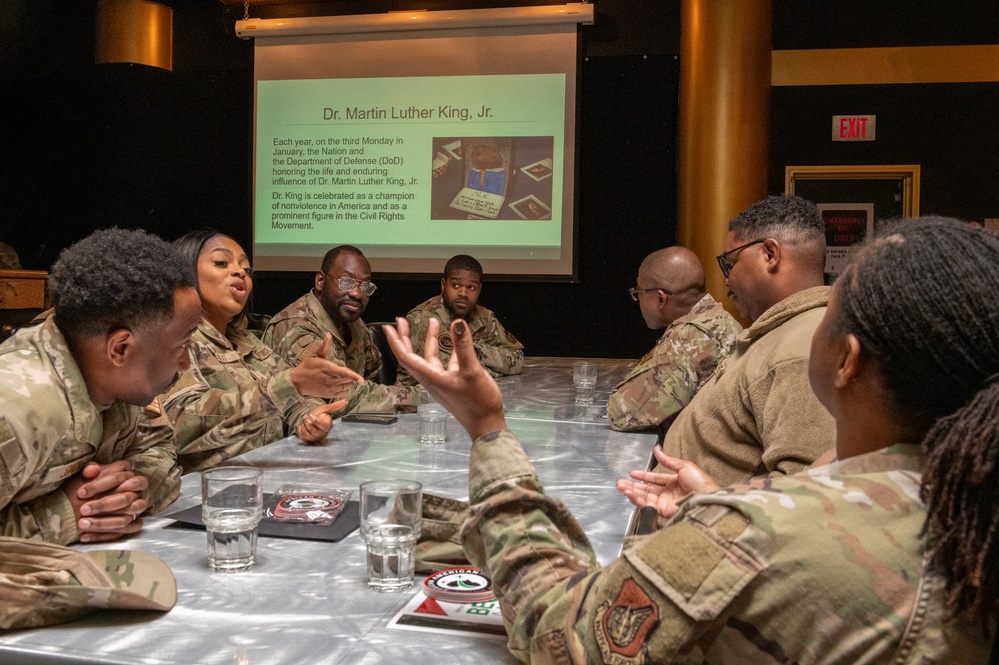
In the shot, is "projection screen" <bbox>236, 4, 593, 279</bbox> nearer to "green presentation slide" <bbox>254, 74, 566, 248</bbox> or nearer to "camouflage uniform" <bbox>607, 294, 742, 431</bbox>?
"green presentation slide" <bbox>254, 74, 566, 248</bbox>

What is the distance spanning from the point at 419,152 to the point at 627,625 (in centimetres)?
572

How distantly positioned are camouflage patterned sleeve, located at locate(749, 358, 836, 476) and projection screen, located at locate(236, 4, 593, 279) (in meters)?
4.32

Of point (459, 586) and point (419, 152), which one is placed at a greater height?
point (419, 152)

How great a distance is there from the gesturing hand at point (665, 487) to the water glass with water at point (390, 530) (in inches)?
15.9

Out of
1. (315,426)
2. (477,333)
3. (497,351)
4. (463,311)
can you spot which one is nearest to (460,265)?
(463,311)

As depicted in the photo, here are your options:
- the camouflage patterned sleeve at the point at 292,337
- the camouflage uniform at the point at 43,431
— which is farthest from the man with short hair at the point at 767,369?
the camouflage patterned sleeve at the point at 292,337

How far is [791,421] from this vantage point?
168cm

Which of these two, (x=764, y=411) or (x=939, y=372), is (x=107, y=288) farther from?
(x=764, y=411)

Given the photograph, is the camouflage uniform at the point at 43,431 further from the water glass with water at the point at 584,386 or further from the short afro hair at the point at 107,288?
the water glass with water at the point at 584,386

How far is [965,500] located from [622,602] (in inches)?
12.3

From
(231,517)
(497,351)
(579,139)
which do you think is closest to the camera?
(231,517)

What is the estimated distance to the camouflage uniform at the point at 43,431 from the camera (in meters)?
1.19

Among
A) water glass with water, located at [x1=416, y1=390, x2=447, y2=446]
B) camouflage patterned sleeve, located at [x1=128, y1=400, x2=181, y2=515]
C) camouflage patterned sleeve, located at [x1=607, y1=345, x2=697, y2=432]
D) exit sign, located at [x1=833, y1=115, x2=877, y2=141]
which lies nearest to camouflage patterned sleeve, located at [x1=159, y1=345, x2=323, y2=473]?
water glass with water, located at [x1=416, y1=390, x2=447, y2=446]

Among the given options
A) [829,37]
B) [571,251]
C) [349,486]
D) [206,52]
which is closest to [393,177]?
[571,251]
